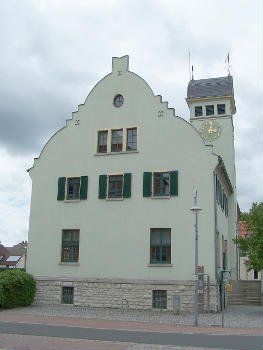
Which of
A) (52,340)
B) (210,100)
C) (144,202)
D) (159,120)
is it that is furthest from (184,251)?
(210,100)

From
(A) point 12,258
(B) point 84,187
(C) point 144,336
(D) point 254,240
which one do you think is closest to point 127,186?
(B) point 84,187

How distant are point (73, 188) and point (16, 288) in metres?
6.75

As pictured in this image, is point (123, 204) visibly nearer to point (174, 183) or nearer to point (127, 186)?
point (127, 186)

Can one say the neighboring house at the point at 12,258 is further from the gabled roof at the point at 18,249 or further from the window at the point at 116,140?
the window at the point at 116,140

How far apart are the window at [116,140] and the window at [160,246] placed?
540 centimetres

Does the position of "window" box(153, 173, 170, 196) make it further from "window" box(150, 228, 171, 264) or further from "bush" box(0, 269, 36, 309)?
"bush" box(0, 269, 36, 309)

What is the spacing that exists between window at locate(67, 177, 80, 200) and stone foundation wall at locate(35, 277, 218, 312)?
494 cm

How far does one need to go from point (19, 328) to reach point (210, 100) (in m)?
28.5

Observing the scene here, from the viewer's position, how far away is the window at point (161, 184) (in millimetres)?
24625

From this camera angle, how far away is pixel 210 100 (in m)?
38.8

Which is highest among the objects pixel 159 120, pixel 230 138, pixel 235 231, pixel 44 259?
pixel 230 138

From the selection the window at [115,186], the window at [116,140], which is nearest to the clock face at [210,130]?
the window at [116,140]

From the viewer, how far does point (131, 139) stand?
26.1 m

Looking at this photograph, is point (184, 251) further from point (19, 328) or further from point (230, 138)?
point (230, 138)
